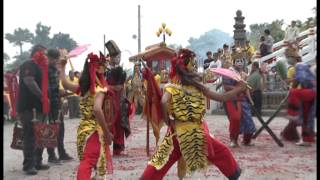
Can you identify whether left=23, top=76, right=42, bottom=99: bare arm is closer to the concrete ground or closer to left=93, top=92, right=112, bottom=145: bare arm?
the concrete ground

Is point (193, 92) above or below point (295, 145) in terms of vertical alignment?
above

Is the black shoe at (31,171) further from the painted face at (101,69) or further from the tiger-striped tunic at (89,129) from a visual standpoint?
the painted face at (101,69)

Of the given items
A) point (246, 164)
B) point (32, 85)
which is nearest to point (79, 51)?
point (32, 85)

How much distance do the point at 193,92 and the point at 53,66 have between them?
2870 millimetres

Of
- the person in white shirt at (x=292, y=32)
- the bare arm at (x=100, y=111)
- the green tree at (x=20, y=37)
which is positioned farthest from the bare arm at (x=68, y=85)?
the green tree at (x=20, y=37)

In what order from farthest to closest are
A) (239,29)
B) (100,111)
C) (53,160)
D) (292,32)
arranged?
(239,29) < (292,32) < (53,160) < (100,111)

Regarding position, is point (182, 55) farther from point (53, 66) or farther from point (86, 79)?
point (53, 66)

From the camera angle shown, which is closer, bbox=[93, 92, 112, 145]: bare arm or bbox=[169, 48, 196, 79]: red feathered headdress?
bbox=[93, 92, 112, 145]: bare arm

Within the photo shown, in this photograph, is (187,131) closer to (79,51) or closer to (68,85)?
(68,85)

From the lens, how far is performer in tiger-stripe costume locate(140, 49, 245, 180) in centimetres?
537

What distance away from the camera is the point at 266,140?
1013 centimetres

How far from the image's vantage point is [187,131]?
539cm


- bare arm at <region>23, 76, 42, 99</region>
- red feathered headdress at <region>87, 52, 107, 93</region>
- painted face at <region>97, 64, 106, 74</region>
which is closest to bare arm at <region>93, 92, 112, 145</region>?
red feathered headdress at <region>87, 52, 107, 93</region>

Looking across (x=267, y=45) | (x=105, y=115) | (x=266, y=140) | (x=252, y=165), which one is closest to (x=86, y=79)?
(x=105, y=115)
